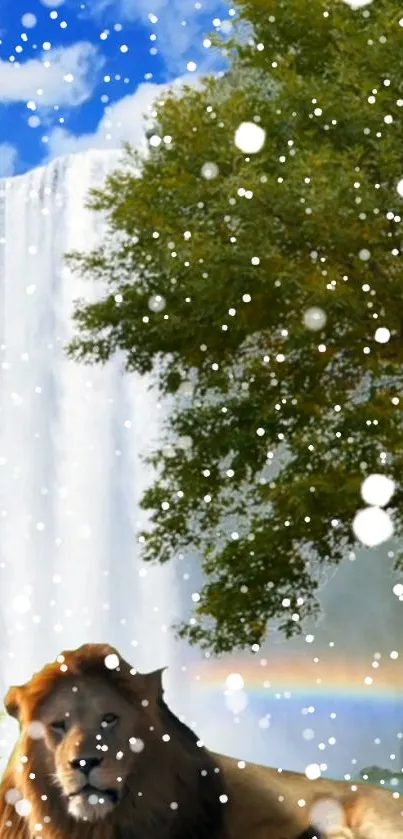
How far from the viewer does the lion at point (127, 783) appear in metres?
3.87

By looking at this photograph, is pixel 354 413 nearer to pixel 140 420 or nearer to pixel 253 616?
pixel 253 616

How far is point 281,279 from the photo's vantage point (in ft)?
19.0

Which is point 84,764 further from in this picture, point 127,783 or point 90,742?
point 127,783

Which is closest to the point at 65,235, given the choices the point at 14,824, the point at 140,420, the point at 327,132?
the point at 140,420

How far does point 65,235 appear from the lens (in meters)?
11.9

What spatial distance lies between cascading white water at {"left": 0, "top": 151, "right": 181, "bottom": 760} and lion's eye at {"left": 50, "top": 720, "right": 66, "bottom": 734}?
7.79 m

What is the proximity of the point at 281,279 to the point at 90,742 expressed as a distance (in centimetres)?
286

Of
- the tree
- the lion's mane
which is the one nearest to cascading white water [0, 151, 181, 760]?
the tree

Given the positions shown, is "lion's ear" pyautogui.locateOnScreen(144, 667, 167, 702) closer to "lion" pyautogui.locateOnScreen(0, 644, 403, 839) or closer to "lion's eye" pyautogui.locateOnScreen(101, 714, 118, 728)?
"lion" pyautogui.locateOnScreen(0, 644, 403, 839)

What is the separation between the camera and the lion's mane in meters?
3.88

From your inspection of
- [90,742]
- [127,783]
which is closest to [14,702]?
[90,742]

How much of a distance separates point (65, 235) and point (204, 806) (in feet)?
28.9

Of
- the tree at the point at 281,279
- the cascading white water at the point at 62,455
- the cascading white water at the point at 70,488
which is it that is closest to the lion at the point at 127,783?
the tree at the point at 281,279

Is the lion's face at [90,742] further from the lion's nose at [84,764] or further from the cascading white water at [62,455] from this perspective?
the cascading white water at [62,455]
